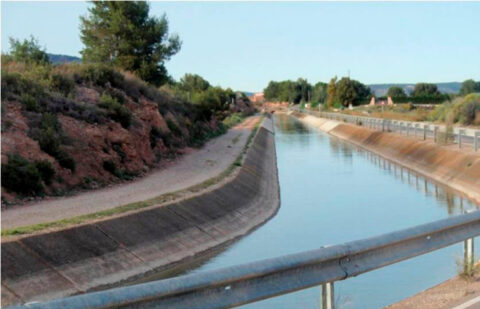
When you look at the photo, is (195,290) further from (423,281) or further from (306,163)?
(306,163)

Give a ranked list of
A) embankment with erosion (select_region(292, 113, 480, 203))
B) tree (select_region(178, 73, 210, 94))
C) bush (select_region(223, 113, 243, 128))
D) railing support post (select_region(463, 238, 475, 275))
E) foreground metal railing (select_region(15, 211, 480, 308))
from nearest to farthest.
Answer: foreground metal railing (select_region(15, 211, 480, 308)), railing support post (select_region(463, 238, 475, 275)), embankment with erosion (select_region(292, 113, 480, 203)), bush (select_region(223, 113, 243, 128)), tree (select_region(178, 73, 210, 94))

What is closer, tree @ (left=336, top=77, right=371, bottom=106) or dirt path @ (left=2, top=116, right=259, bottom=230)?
dirt path @ (left=2, top=116, right=259, bottom=230)

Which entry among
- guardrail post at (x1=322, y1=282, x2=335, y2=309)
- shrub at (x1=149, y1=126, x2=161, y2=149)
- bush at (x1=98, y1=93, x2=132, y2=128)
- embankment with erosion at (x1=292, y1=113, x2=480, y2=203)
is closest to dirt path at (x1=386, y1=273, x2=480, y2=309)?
guardrail post at (x1=322, y1=282, x2=335, y2=309)

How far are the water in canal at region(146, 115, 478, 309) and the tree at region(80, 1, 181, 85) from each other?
13025 millimetres

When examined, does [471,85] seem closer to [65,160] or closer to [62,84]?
[62,84]

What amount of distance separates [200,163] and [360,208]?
10688 millimetres

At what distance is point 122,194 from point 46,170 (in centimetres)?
232

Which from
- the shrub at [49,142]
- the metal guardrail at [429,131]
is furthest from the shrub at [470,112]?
the shrub at [49,142]

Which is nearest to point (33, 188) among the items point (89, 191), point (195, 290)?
point (89, 191)

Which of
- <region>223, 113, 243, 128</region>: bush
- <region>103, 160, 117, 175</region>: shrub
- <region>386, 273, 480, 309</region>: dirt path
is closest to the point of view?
<region>386, 273, 480, 309</region>: dirt path

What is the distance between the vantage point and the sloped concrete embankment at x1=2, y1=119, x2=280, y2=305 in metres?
12.1

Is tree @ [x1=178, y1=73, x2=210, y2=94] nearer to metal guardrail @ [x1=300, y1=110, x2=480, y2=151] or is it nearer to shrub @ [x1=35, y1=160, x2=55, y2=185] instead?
metal guardrail @ [x1=300, y1=110, x2=480, y2=151]

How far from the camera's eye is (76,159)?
2267 centimetres

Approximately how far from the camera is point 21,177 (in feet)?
61.7
